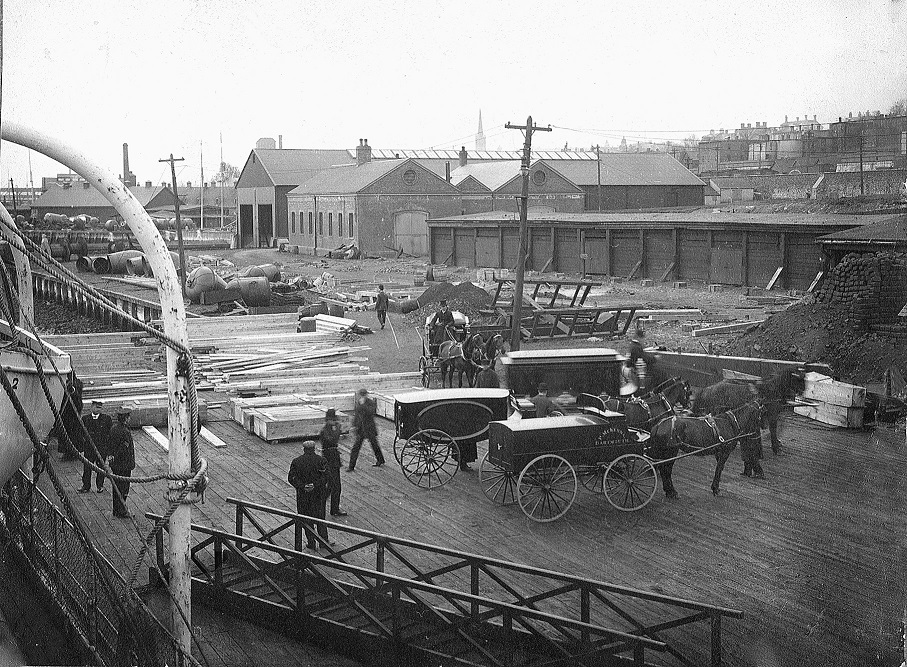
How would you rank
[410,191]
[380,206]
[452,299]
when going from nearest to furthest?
[452,299], [380,206], [410,191]

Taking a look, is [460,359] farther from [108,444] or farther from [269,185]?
[269,185]

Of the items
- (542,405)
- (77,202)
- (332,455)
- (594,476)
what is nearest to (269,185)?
(77,202)

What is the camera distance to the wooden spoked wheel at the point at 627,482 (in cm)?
1135

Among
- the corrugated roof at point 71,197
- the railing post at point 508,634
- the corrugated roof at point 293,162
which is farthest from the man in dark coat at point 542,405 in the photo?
the corrugated roof at point 71,197

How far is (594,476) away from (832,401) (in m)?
5.89

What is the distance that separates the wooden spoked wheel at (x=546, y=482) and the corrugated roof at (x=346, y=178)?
155 ft

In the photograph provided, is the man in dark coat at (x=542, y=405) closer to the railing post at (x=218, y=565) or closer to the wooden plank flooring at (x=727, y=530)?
the wooden plank flooring at (x=727, y=530)

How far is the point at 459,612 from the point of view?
8.34 metres

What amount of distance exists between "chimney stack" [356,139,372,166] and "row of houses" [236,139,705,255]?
0.23ft

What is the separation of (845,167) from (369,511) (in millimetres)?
53442

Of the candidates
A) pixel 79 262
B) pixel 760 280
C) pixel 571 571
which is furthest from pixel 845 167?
pixel 571 571

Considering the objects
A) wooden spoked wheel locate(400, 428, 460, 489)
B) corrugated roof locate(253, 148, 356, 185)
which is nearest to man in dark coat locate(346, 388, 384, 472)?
wooden spoked wheel locate(400, 428, 460, 489)

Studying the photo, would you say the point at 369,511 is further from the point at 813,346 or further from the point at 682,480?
the point at 813,346

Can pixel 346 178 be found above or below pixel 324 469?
above
